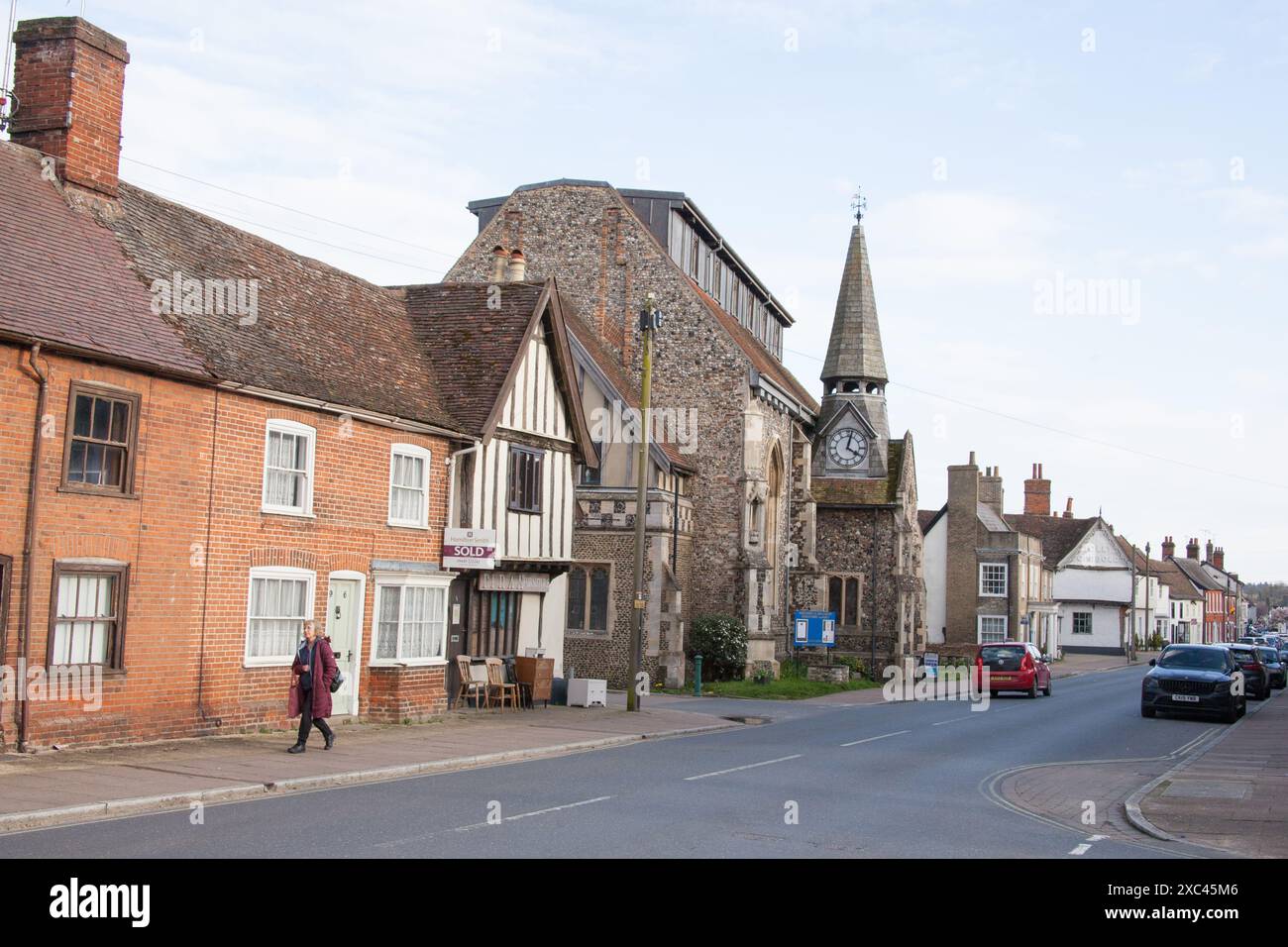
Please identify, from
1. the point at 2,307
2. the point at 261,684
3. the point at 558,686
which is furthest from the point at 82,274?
the point at 558,686

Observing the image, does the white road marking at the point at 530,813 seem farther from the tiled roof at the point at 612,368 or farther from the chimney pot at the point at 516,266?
the tiled roof at the point at 612,368

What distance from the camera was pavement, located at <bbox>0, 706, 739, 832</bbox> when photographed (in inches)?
488

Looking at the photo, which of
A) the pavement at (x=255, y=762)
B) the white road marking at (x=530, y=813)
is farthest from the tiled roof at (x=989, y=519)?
the white road marking at (x=530, y=813)

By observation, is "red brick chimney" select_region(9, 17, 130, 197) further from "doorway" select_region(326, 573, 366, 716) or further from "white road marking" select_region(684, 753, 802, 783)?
"white road marking" select_region(684, 753, 802, 783)

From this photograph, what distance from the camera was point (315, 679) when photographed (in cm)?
1752

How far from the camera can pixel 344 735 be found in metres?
19.8

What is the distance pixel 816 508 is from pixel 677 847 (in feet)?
136

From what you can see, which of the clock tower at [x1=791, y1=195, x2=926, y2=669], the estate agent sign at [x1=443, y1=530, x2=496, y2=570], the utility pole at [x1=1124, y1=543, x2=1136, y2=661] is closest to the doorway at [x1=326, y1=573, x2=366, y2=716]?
the estate agent sign at [x1=443, y1=530, x2=496, y2=570]

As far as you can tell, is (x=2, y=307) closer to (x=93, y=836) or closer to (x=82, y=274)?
(x=82, y=274)

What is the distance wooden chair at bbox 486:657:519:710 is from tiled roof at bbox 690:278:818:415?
17293 mm

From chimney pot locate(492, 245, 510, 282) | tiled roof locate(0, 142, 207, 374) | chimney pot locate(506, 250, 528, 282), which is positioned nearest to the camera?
tiled roof locate(0, 142, 207, 374)

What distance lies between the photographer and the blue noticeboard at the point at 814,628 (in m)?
39.6

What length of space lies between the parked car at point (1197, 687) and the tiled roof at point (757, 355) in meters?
16.0

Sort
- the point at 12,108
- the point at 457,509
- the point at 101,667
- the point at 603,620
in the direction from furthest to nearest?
the point at 603,620
the point at 457,509
the point at 12,108
the point at 101,667
